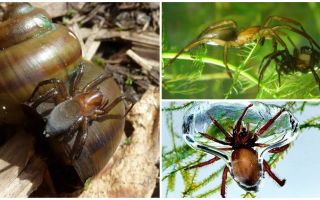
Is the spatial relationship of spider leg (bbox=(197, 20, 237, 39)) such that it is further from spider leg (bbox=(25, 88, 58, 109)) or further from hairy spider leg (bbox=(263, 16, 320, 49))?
spider leg (bbox=(25, 88, 58, 109))

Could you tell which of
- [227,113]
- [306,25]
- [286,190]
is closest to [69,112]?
[227,113]

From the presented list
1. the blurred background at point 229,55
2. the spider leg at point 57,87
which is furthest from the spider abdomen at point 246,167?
the spider leg at point 57,87

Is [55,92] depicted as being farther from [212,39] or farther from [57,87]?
[212,39]

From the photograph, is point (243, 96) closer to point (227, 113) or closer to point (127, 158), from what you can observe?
point (227, 113)

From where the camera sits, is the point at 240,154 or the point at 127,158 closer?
the point at 240,154

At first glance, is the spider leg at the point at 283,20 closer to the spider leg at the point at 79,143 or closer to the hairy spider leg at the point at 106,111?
the hairy spider leg at the point at 106,111
